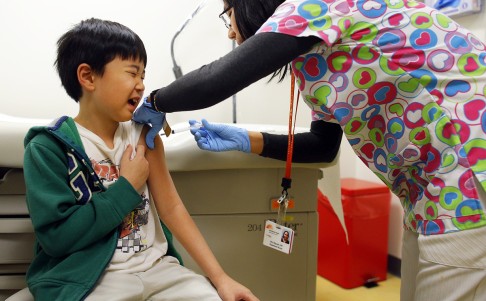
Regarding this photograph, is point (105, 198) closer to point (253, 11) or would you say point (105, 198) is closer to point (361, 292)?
point (253, 11)

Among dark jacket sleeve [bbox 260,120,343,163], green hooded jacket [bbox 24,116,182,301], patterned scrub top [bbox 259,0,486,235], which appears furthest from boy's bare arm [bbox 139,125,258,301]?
patterned scrub top [bbox 259,0,486,235]

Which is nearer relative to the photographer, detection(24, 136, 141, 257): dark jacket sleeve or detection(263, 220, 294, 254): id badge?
detection(24, 136, 141, 257): dark jacket sleeve

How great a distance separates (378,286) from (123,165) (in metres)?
1.66

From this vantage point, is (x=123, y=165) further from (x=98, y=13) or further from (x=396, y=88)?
(x=98, y=13)

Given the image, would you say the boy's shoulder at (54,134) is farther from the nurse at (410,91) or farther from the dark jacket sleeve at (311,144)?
the dark jacket sleeve at (311,144)

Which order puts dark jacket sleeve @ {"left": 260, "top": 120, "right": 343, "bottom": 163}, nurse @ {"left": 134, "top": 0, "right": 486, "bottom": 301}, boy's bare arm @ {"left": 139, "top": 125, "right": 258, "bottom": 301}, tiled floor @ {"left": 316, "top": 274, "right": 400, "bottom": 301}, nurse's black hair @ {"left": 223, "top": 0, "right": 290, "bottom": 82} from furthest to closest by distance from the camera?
tiled floor @ {"left": 316, "top": 274, "right": 400, "bottom": 301}, dark jacket sleeve @ {"left": 260, "top": 120, "right": 343, "bottom": 163}, boy's bare arm @ {"left": 139, "top": 125, "right": 258, "bottom": 301}, nurse's black hair @ {"left": 223, "top": 0, "right": 290, "bottom": 82}, nurse @ {"left": 134, "top": 0, "right": 486, "bottom": 301}

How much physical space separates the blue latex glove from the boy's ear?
12 centimetres

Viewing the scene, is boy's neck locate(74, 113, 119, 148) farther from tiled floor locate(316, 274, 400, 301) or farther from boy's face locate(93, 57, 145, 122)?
tiled floor locate(316, 274, 400, 301)

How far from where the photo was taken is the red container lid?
2033 millimetres

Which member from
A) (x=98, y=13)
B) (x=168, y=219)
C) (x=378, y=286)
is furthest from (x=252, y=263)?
(x=98, y=13)

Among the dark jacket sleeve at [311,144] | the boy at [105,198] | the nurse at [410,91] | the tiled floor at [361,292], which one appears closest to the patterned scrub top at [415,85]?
the nurse at [410,91]

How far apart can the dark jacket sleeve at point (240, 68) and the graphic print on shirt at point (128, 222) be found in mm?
232

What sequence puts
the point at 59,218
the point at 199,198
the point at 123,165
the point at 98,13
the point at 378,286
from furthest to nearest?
the point at 378,286
the point at 98,13
the point at 199,198
the point at 123,165
the point at 59,218

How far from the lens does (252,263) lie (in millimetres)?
1222
